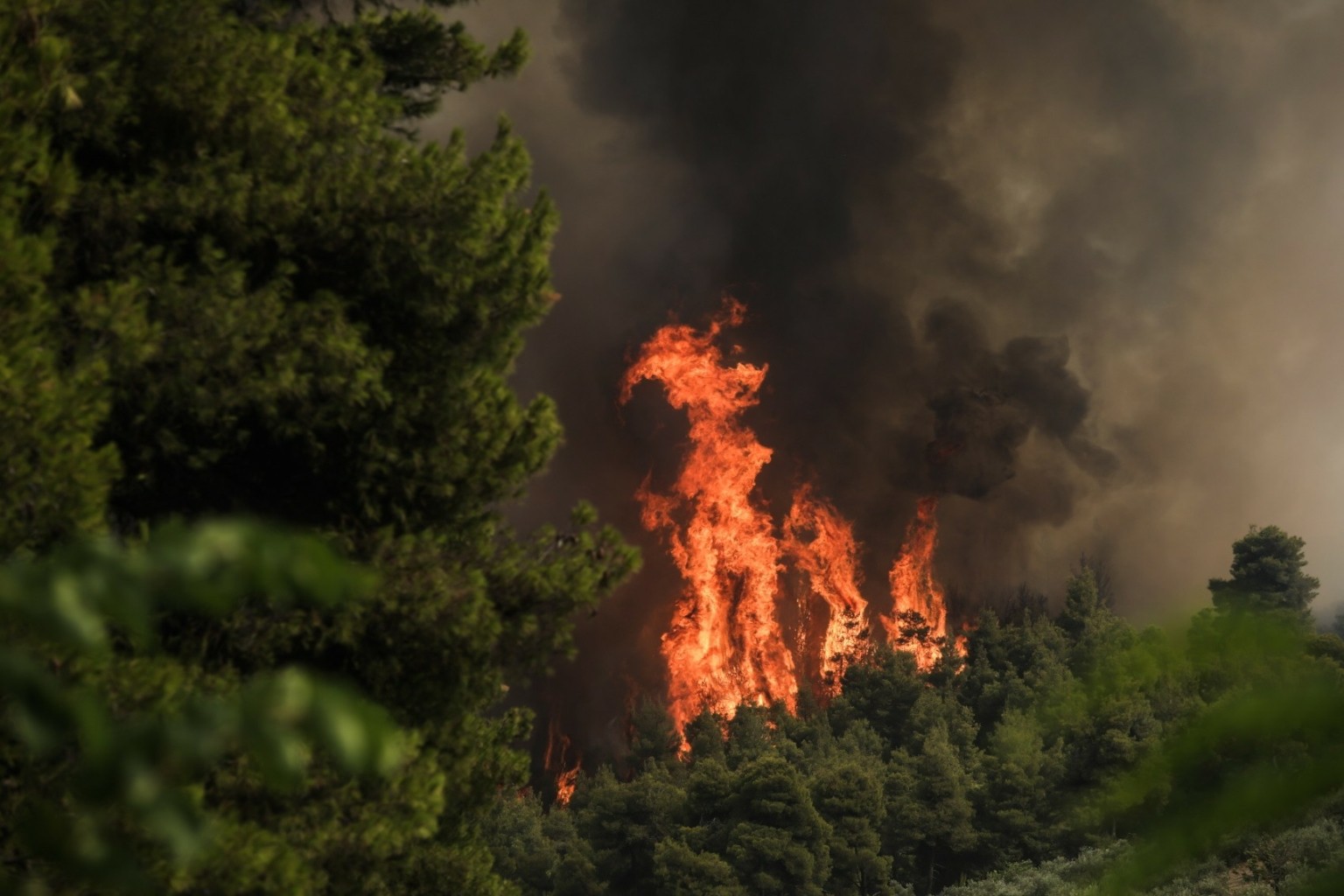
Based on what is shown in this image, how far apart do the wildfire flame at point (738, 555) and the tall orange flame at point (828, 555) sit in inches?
3.3

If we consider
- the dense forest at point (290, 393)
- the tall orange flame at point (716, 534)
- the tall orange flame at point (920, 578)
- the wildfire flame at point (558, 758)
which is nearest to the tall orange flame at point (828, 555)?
the tall orange flame at point (716, 534)

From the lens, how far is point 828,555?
82.8 metres

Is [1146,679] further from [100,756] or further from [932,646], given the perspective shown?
[932,646]

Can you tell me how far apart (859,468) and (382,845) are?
7686 cm

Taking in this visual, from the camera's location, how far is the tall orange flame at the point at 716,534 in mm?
77656

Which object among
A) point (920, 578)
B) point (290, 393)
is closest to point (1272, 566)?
point (920, 578)

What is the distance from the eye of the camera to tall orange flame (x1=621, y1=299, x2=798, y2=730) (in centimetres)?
7766

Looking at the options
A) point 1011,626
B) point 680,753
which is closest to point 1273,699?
point 680,753

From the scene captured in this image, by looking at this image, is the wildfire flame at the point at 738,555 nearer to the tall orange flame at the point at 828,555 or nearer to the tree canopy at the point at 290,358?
the tall orange flame at the point at 828,555

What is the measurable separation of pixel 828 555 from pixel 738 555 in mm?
6838

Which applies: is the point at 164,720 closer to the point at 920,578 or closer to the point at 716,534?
the point at 716,534

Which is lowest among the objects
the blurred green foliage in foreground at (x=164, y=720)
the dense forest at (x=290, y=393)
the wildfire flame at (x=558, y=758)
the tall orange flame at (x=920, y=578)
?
the blurred green foliage in foreground at (x=164, y=720)

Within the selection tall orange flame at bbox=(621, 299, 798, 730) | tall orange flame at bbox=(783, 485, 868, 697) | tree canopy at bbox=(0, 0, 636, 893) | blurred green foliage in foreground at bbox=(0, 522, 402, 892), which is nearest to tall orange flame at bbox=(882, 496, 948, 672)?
tall orange flame at bbox=(783, 485, 868, 697)

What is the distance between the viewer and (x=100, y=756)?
113 cm
